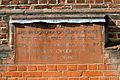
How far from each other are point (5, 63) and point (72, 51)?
36.9 inches

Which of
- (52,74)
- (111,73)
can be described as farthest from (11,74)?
(111,73)

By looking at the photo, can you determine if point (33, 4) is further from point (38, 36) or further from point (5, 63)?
point (5, 63)

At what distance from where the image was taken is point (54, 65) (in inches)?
161

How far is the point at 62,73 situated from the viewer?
4.09 meters

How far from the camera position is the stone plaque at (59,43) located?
13.4 feet

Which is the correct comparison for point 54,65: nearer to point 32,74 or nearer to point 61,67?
point 61,67

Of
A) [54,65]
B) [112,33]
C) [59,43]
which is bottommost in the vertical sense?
[54,65]

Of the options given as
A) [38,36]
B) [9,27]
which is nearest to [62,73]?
[38,36]

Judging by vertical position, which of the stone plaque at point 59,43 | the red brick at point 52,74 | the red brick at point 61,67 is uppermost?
the stone plaque at point 59,43

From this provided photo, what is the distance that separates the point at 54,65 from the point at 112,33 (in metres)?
0.92

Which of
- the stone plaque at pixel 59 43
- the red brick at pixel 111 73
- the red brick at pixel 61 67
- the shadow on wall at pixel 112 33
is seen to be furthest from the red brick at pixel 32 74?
the shadow on wall at pixel 112 33

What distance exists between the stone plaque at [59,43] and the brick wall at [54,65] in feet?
0.29

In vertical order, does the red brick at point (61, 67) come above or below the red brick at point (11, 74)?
above

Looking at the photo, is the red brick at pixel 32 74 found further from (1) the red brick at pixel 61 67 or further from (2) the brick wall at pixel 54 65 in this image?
(1) the red brick at pixel 61 67
